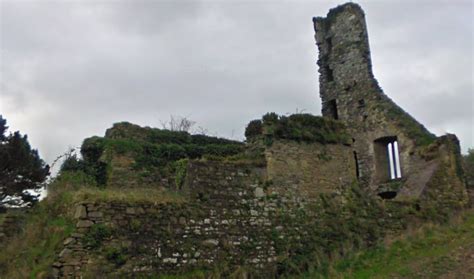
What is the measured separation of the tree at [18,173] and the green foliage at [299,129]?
61.2ft

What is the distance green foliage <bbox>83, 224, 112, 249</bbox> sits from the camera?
430 inches

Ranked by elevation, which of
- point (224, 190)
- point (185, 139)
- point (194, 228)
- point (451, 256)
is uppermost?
point (185, 139)

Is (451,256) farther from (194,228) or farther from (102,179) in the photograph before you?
(102,179)

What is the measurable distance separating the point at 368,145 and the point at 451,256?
1187 cm

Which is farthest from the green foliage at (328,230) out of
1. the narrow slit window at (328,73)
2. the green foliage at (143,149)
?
the narrow slit window at (328,73)

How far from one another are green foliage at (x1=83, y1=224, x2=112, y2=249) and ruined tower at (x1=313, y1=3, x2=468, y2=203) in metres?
13.7

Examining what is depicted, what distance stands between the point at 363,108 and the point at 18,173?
19158 millimetres

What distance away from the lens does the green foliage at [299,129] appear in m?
14.8

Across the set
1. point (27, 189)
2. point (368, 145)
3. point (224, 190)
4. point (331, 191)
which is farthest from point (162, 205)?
point (27, 189)

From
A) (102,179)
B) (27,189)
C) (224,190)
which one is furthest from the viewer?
(27,189)

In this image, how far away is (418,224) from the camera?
16.3m

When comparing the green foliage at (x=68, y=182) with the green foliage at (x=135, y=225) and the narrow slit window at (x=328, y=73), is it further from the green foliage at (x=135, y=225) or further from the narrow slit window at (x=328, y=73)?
the narrow slit window at (x=328, y=73)

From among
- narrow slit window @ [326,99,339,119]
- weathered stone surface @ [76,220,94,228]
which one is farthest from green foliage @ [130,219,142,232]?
narrow slit window @ [326,99,339,119]

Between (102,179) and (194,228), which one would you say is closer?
(194,228)
